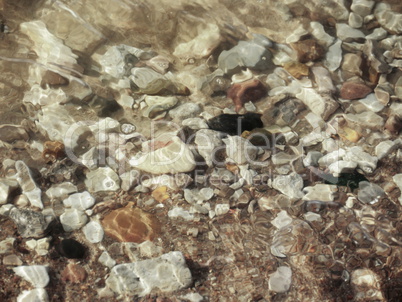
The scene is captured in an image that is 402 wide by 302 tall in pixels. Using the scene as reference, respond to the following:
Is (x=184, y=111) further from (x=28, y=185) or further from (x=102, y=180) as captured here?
(x=28, y=185)

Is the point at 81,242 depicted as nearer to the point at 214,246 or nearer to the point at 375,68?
the point at 214,246

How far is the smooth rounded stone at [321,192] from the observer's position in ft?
8.85

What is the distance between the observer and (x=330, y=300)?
90.2 inches

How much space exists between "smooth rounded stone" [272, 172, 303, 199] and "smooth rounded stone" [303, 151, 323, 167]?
123mm

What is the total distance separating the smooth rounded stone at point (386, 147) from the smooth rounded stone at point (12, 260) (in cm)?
235

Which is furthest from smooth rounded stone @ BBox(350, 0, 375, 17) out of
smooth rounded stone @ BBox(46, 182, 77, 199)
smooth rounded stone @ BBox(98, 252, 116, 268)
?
smooth rounded stone @ BBox(98, 252, 116, 268)

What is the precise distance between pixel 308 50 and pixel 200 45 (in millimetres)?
869

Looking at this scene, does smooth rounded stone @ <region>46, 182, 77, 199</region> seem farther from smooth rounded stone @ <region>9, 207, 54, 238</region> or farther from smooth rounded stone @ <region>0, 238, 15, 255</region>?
smooth rounded stone @ <region>0, 238, 15, 255</region>

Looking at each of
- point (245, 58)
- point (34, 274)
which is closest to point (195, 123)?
point (245, 58)

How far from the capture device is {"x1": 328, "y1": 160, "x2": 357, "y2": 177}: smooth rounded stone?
280 cm

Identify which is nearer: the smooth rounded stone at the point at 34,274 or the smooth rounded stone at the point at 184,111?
the smooth rounded stone at the point at 34,274

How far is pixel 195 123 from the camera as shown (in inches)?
121

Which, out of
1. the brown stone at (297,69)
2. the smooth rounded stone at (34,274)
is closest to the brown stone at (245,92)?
the brown stone at (297,69)

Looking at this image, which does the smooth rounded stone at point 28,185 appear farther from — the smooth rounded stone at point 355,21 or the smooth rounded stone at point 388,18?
the smooth rounded stone at point 388,18
